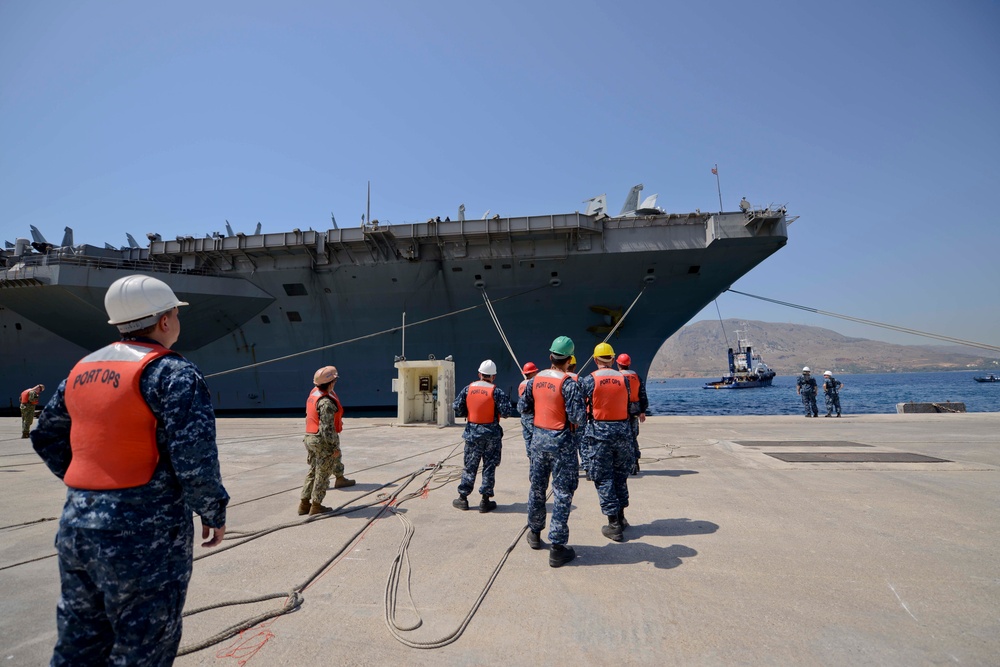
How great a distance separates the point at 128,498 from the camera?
169cm

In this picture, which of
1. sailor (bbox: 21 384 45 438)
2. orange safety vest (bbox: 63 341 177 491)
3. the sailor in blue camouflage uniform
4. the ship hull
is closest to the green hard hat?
the sailor in blue camouflage uniform

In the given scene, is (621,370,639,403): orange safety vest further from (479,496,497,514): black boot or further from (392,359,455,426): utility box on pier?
(392,359,455,426): utility box on pier

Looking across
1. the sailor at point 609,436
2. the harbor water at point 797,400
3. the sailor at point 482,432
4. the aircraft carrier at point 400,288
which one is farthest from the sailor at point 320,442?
the harbor water at point 797,400

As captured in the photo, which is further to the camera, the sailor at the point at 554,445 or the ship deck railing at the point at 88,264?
the ship deck railing at the point at 88,264

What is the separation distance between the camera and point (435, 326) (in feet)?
59.2

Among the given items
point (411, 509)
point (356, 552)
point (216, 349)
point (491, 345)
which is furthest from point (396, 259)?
point (356, 552)

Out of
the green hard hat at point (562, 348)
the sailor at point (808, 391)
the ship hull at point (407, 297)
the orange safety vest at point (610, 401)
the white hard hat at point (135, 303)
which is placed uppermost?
the ship hull at point (407, 297)

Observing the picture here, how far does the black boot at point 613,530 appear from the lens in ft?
13.1

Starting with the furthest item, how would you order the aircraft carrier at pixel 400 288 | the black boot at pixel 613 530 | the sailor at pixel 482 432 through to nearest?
the aircraft carrier at pixel 400 288 → the sailor at pixel 482 432 → the black boot at pixel 613 530

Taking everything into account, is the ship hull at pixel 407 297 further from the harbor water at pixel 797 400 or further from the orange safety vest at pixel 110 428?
the orange safety vest at pixel 110 428

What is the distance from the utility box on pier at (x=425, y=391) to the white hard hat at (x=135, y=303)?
10470mm

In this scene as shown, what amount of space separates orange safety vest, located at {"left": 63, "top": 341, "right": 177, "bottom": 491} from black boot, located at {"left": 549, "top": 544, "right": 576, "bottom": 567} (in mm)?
2685

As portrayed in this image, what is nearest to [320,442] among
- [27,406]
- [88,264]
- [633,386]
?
[633,386]

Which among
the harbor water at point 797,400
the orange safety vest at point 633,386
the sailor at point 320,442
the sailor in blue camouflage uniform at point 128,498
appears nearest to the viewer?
the sailor in blue camouflage uniform at point 128,498
